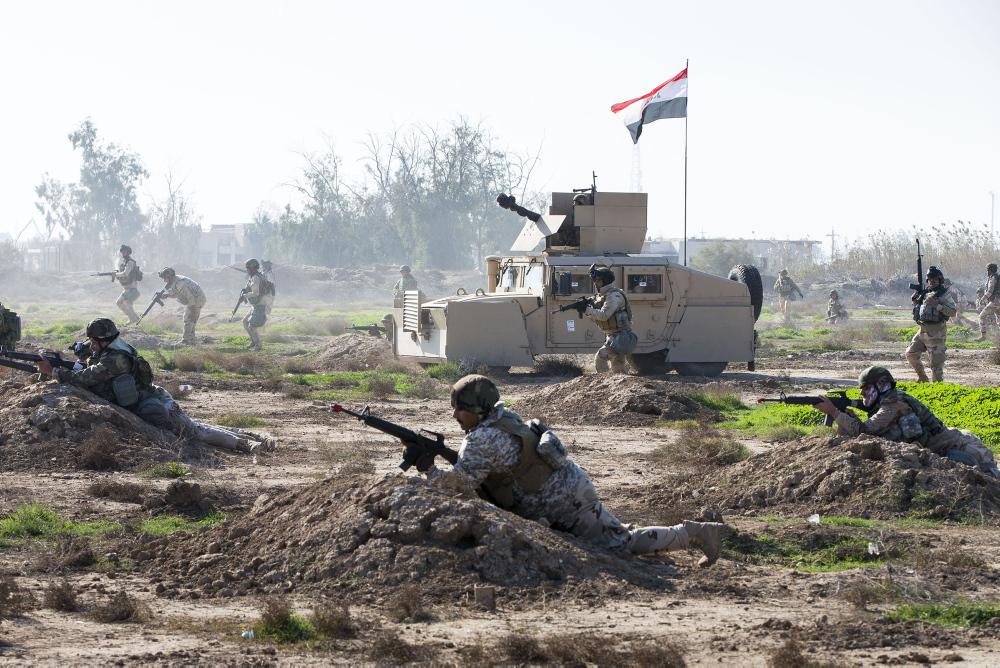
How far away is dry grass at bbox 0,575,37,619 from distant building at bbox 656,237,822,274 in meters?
57.1

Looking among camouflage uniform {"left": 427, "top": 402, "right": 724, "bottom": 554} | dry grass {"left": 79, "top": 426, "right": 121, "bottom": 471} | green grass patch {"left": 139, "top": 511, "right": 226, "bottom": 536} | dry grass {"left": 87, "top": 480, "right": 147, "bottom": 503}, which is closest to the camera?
camouflage uniform {"left": 427, "top": 402, "right": 724, "bottom": 554}

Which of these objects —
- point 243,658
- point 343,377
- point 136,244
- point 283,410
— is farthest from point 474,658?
point 136,244

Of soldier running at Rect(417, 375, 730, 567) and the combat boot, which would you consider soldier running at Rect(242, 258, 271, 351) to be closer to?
soldier running at Rect(417, 375, 730, 567)

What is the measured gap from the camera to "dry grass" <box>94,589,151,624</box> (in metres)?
6.45

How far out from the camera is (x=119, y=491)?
991 centimetres

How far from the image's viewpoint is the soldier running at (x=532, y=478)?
7.42 metres

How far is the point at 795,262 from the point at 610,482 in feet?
218

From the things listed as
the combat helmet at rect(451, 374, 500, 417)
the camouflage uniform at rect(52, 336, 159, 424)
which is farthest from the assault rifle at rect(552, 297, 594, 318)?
the combat helmet at rect(451, 374, 500, 417)

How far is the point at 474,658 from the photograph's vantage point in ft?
18.7

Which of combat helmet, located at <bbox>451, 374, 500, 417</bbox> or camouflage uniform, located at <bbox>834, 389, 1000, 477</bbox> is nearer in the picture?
combat helmet, located at <bbox>451, 374, 500, 417</bbox>

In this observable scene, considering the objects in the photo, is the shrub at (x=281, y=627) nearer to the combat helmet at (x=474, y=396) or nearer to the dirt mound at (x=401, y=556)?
the dirt mound at (x=401, y=556)

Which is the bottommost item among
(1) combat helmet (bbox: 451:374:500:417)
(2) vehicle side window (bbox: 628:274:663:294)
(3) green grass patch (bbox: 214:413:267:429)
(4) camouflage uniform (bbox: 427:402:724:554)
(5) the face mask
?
(3) green grass patch (bbox: 214:413:267:429)

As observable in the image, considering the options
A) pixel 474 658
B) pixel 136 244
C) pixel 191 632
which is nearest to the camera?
pixel 474 658

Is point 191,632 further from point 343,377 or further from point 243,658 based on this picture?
point 343,377
